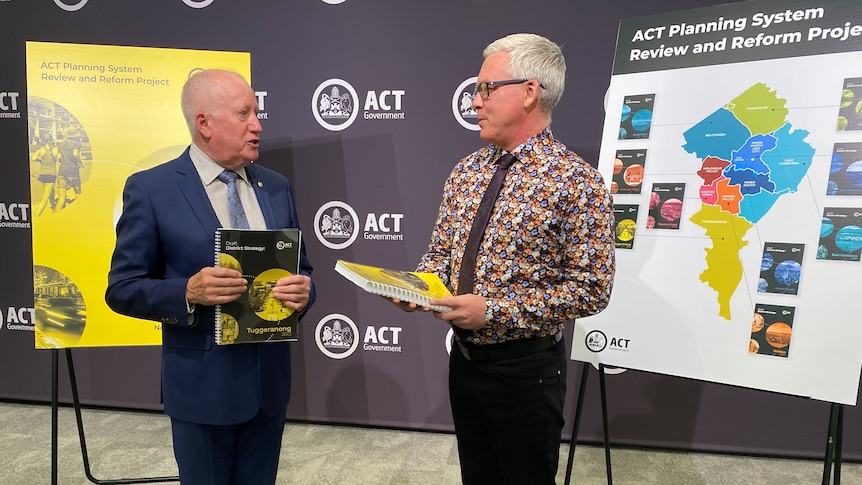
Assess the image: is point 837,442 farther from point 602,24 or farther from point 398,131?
point 398,131

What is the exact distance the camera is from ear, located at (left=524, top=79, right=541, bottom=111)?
56.4 inches

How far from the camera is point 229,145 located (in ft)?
4.92

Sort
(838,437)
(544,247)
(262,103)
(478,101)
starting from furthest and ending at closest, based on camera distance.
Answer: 1. (262,103)
2. (838,437)
3. (478,101)
4. (544,247)

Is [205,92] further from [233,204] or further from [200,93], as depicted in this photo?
[233,204]

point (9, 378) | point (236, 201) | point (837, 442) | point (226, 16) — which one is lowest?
point (9, 378)

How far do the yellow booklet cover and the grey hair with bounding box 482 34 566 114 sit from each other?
612mm

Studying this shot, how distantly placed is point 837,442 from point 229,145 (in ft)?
7.23

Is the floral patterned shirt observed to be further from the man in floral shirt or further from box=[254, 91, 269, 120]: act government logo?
box=[254, 91, 269, 120]: act government logo

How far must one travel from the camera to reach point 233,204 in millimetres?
1530

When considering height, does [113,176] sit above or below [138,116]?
below

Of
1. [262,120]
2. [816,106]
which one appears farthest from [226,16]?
[816,106]

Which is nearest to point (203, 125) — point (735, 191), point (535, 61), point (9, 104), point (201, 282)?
point (201, 282)

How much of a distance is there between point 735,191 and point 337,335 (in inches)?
90.8

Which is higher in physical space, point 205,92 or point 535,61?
point 535,61
